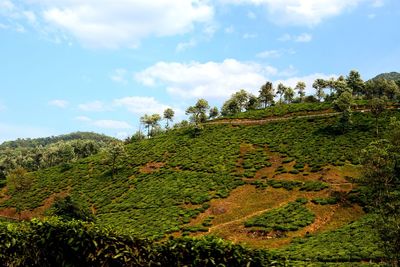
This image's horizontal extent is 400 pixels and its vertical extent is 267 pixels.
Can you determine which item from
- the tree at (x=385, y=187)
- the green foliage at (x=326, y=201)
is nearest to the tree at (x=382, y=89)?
the tree at (x=385, y=187)

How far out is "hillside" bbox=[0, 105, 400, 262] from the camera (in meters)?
52.9

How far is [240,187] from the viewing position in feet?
237

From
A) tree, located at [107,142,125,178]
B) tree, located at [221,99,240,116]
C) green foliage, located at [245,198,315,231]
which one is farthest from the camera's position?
tree, located at [221,99,240,116]

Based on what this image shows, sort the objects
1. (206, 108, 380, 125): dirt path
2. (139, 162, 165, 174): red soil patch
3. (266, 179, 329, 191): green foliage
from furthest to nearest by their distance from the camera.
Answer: (206, 108, 380, 125): dirt path
(139, 162, 165, 174): red soil patch
(266, 179, 329, 191): green foliage

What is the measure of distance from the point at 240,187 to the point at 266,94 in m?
70.9

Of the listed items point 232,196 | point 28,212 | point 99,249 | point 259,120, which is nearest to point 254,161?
point 232,196

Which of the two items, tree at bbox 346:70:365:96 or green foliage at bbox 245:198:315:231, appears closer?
green foliage at bbox 245:198:315:231

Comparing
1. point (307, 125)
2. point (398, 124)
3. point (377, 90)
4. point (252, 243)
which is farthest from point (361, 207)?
point (377, 90)

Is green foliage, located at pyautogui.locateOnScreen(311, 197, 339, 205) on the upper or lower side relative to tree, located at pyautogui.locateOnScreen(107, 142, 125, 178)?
lower

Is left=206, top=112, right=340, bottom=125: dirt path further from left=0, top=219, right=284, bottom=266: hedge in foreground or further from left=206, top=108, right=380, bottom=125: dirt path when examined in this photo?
left=0, top=219, right=284, bottom=266: hedge in foreground

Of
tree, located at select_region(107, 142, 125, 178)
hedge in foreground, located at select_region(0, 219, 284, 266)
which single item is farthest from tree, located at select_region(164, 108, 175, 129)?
hedge in foreground, located at select_region(0, 219, 284, 266)

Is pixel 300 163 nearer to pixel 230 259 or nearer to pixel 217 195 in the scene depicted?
pixel 217 195

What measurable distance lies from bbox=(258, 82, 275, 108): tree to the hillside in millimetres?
35308

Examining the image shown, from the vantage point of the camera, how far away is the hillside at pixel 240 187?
2083 inches
